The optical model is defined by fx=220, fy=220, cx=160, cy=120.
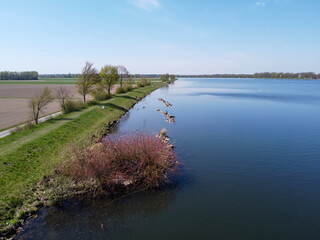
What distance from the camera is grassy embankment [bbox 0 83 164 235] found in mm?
10789

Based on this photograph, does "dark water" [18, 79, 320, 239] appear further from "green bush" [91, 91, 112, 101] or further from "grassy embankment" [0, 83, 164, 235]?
"green bush" [91, 91, 112, 101]

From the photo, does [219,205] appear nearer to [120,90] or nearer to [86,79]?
[86,79]

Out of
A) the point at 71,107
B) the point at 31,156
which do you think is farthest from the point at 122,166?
the point at 71,107

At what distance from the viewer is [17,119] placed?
27.7 metres

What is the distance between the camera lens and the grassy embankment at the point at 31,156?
425 inches

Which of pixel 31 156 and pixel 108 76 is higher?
pixel 108 76

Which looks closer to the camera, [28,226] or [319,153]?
[28,226]

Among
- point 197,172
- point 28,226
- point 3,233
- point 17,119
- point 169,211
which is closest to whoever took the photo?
point 3,233

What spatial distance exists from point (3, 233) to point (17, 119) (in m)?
22.1

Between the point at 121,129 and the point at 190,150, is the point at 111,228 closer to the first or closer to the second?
the point at 190,150

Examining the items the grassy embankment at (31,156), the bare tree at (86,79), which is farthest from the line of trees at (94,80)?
the grassy embankment at (31,156)

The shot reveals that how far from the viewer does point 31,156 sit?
15758 mm

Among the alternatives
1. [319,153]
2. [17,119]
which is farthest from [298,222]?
[17,119]

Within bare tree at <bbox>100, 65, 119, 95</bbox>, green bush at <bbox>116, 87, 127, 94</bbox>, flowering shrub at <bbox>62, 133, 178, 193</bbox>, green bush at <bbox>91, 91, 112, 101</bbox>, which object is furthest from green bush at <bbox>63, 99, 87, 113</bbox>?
green bush at <bbox>116, 87, 127, 94</bbox>
